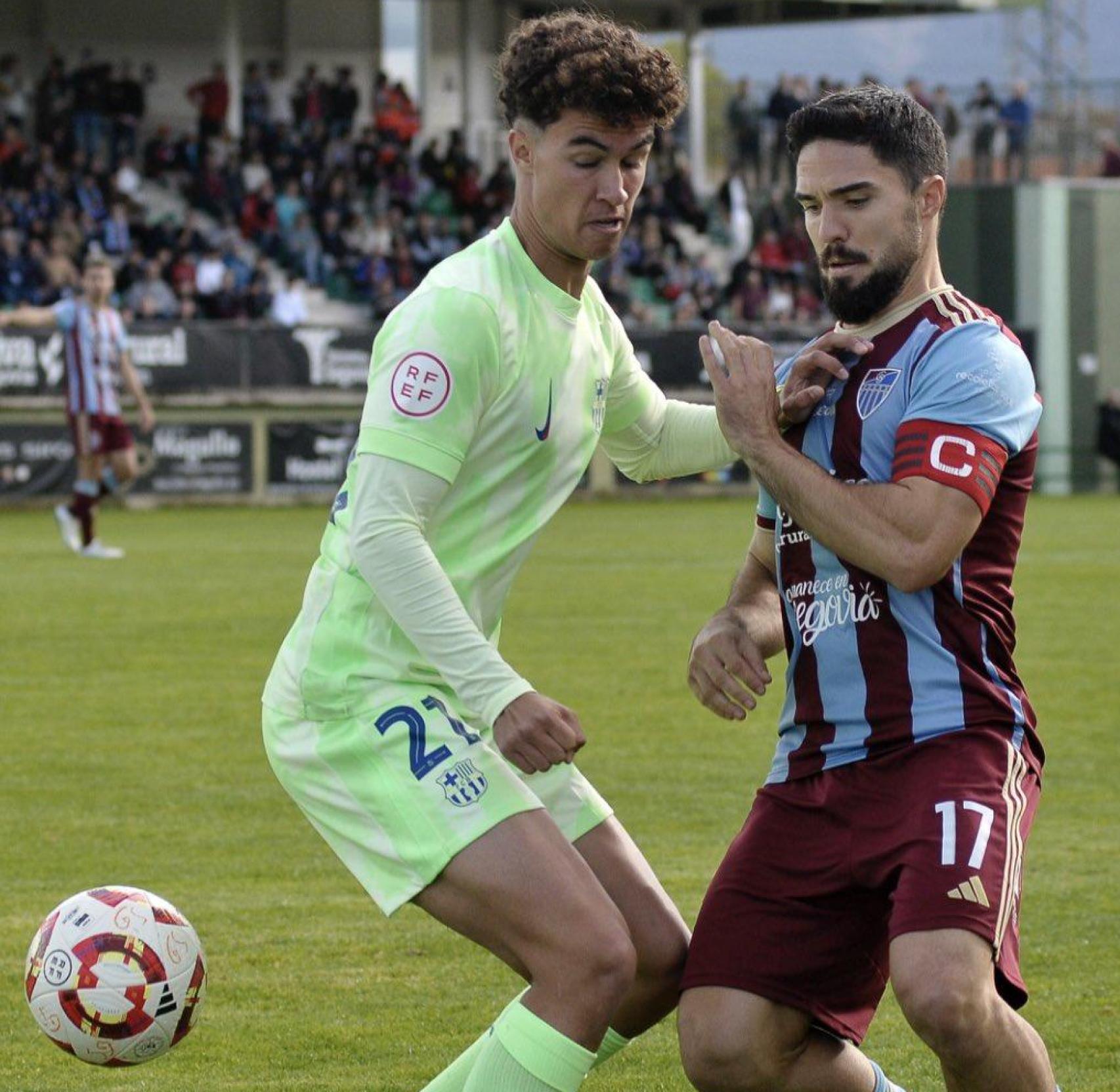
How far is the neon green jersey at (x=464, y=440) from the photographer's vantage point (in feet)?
12.7

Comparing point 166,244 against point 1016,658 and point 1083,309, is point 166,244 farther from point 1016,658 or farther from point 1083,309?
point 1016,658

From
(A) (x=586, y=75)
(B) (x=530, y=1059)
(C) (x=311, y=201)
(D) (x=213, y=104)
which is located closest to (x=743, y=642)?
(B) (x=530, y=1059)

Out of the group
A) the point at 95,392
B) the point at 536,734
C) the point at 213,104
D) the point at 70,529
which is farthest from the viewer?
the point at 213,104

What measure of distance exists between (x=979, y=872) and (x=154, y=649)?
32.1 ft

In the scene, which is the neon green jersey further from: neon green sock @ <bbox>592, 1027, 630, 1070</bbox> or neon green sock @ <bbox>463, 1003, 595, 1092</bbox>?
neon green sock @ <bbox>592, 1027, 630, 1070</bbox>

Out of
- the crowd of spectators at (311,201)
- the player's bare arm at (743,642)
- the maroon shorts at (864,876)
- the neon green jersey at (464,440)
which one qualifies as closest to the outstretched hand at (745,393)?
the neon green jersey at (464,440)

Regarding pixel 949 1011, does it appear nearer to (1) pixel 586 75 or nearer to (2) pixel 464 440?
(2) pixel 464 440

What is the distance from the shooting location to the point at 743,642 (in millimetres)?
4410

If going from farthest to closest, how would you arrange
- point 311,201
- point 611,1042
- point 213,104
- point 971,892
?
point 213,104 < point 311,201 < point 611,1042 < point 971,892

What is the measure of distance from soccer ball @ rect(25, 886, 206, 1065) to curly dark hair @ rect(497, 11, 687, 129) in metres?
2.03

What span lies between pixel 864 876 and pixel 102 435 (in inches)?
690

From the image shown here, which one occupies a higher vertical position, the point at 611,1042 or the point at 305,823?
the point at 611,1042

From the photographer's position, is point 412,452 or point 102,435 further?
Answer: point 102,435

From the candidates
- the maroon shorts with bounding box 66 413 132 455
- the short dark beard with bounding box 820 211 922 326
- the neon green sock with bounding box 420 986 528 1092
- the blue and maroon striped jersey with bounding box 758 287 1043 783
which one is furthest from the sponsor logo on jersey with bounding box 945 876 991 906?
the maroon shorts with bounding box 66 413 132 455
